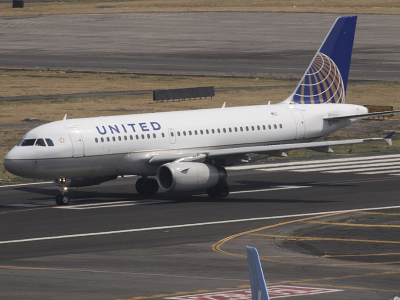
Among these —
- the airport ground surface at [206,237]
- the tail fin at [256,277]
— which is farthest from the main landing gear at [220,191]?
the tail fin at [256,277]

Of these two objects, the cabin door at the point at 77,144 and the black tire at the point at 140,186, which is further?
the black tire at the point at 140,186

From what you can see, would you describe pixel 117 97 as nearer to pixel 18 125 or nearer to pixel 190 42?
pixel 18 125

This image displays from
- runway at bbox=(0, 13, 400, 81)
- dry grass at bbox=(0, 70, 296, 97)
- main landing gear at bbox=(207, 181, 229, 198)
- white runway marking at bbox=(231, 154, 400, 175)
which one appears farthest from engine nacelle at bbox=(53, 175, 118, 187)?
runway at bbox=(0, 13, 400, 81)

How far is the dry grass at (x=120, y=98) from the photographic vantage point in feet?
249

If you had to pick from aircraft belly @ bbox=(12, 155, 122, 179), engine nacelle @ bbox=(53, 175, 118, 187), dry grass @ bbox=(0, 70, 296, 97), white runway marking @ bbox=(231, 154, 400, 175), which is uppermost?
dry grass @ bbox=(0, 70, 296, 97)

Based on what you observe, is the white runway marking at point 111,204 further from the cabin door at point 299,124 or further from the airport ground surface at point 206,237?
the cabin door at point 299,124

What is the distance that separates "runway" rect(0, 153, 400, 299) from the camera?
30453 millimetres

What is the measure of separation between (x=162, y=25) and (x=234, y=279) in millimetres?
133462

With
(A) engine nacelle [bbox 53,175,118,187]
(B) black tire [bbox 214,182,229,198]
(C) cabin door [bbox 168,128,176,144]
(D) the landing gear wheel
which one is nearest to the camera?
(D) the landing gear wheel

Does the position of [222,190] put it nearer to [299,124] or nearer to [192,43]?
[299,124]

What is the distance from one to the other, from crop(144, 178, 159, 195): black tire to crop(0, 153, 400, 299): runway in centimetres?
83

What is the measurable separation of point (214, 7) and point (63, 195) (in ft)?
462

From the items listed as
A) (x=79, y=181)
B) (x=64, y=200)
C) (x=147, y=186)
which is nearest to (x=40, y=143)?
(x=64, y=200)

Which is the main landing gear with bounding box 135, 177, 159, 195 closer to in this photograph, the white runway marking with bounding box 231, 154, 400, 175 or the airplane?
the airplane
